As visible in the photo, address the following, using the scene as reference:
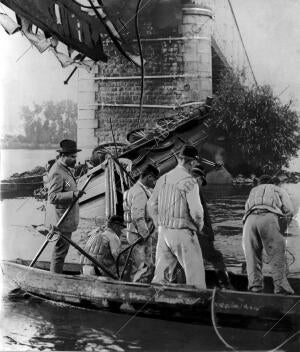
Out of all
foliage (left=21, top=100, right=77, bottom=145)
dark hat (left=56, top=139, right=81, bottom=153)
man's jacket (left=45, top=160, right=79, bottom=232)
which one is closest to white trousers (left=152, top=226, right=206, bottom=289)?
man's jacket (left=45, top=160, right=79, bottom=232)

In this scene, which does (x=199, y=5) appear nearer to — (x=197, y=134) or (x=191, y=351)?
(x=197, y=134)

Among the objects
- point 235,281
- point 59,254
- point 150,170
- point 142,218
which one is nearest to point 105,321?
point 59,254

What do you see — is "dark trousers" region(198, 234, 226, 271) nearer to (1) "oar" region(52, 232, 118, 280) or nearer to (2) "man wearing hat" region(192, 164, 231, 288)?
(2) "man wearing hat" region(192, 164, 231, 288)

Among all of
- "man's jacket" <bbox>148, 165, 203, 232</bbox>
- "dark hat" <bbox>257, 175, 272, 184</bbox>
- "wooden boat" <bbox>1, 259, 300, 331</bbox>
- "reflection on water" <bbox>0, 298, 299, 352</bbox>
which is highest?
"dark hat" <bbox>257, 175, 272, 184</bbox>

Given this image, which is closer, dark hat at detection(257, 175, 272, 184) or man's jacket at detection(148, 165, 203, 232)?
man's jacket at detection(148, 165, 203, 232)

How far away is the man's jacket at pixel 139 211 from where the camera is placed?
6711 mm

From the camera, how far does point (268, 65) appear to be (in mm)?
6387

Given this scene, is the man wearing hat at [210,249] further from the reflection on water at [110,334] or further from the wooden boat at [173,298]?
the reflection on water at [110,334]

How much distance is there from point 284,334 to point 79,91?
3.04 metres

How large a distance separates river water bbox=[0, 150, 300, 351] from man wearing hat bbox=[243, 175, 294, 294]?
14cm

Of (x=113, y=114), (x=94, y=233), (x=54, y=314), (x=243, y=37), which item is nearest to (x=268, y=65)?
(x=243, y=37)

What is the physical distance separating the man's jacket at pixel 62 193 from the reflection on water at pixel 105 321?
0.63ft

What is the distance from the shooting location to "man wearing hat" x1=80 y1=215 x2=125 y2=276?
21.9 ft

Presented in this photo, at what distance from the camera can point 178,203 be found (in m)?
6.14
